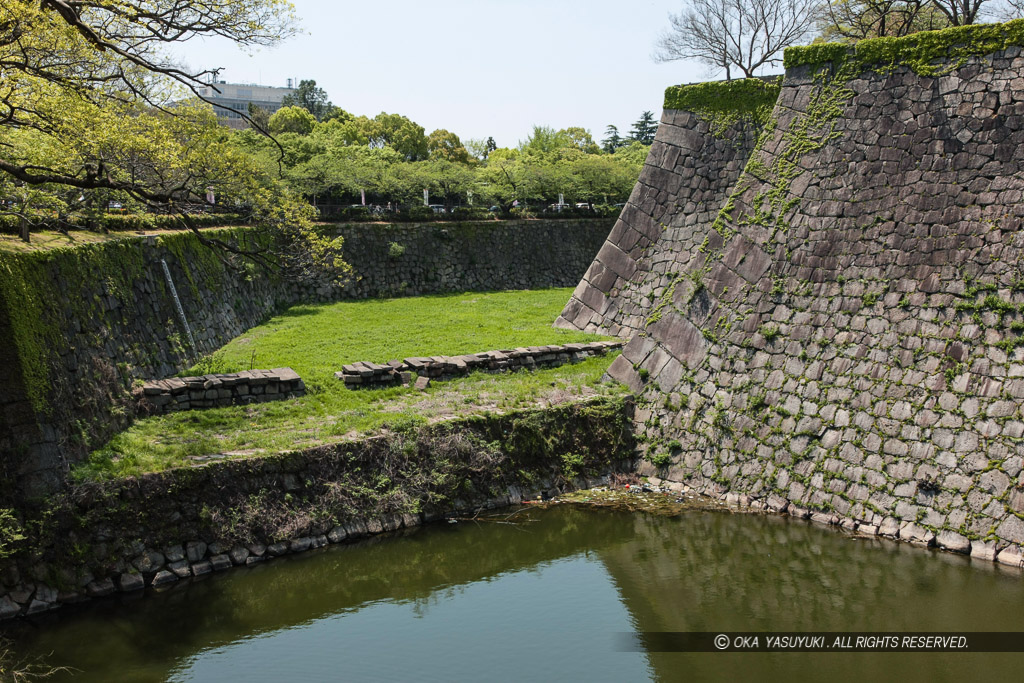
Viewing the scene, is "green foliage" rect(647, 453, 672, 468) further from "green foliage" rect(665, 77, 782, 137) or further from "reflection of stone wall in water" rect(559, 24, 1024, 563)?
"green foliage" rect(665, 77, 782, 137)

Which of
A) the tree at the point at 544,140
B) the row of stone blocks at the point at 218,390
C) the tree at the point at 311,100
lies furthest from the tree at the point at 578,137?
the row of stone blocks at the point at 218,390

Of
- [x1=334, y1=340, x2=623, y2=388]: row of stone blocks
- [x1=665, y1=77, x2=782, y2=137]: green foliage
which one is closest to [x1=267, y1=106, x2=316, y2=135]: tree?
[x1=665, y1=77, x2=782, y2=137]: green foliage

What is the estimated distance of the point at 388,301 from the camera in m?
27.6

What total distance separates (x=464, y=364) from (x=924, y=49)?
32.2 feet

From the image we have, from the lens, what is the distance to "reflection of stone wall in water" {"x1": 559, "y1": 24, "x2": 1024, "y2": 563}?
11.7 meters

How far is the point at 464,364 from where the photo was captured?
1675 cm

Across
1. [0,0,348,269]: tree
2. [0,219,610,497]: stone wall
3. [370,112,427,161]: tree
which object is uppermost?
[370,112,427,161]: tree

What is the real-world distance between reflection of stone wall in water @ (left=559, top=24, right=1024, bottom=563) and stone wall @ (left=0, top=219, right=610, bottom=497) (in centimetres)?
868

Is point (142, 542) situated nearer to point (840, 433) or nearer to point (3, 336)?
point (3, 336)

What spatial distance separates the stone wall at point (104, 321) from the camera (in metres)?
10.7

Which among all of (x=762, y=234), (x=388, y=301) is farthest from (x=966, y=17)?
(x=388, y=301)

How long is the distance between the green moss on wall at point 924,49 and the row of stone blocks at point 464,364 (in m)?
7.30

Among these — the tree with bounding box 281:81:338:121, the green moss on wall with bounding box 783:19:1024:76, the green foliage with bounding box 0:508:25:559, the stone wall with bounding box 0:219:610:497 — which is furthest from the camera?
the tree with bounding box 281:81:338:121

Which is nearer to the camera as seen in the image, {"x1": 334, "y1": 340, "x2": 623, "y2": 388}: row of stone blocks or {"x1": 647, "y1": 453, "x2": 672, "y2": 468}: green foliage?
{"x1": 647, "y1": 453, "x2": 672, "y2": 468}: green foliage
